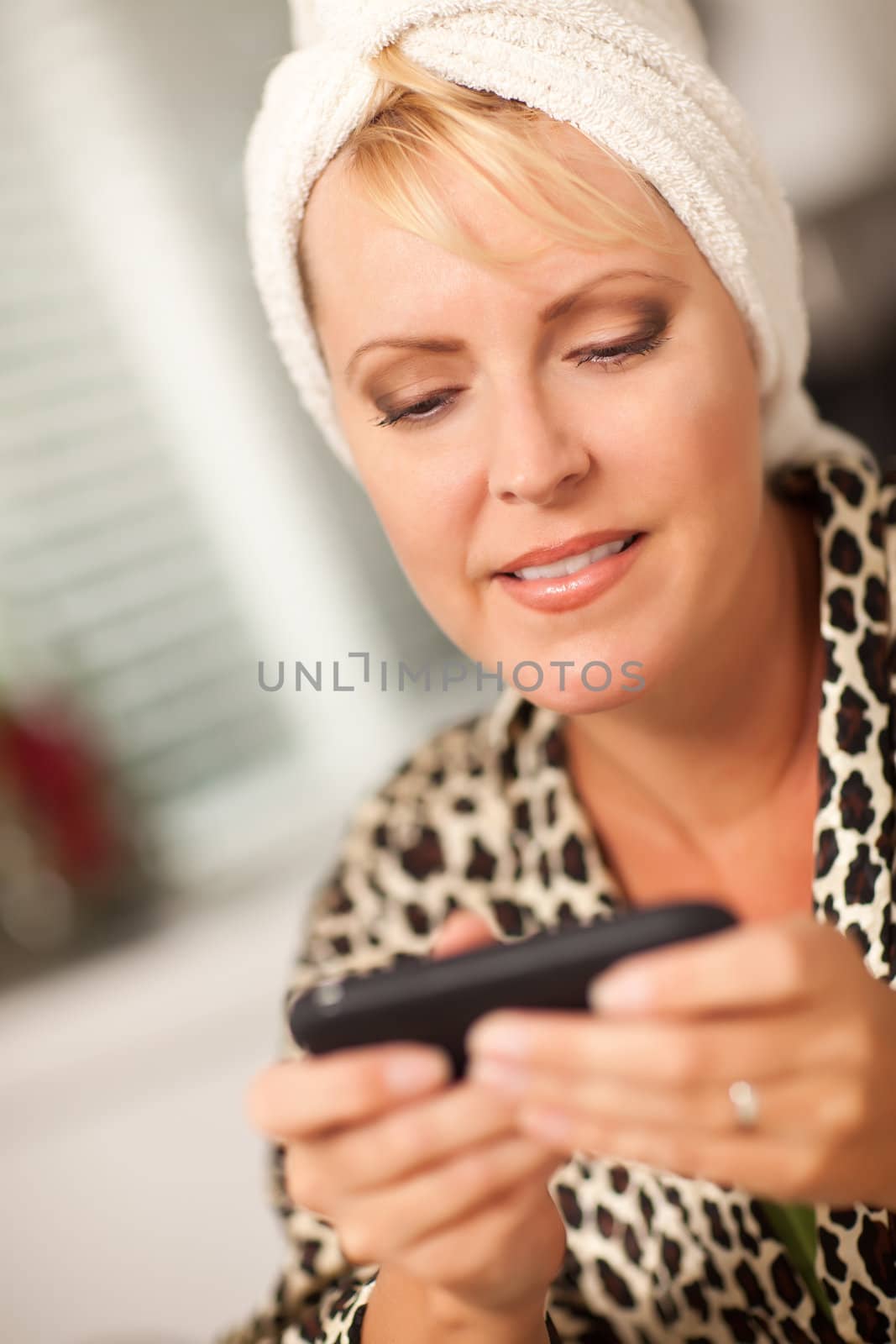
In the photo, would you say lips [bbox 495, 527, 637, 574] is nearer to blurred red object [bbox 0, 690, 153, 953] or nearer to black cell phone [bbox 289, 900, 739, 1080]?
black cell phone [bbox 289, 900, 739, 1080]

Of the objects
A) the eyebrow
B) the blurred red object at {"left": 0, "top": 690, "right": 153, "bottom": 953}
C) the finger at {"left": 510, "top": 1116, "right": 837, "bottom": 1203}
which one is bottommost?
the finger at {"left": 510, "top": 1116, "right": 837, "bottom": 1203}

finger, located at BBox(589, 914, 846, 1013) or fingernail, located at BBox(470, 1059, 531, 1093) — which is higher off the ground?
finger, located at BBox(589, 914, 846, 1013)

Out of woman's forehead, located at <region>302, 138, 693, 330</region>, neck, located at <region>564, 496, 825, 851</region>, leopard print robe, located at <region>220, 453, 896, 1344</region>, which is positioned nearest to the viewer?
woman's forehead, located at <region>302, 138, 693, 330</region>

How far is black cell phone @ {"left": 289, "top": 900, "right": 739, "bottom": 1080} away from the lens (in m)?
0.47

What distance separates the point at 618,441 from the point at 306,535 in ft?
3.65

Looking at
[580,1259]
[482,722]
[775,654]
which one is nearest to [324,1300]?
[580,1259]

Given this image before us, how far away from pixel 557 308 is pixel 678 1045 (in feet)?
Result: 1.51

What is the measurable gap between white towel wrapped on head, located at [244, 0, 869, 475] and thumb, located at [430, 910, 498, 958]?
49 cm

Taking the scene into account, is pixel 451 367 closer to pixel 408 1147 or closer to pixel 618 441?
pixel 618 441

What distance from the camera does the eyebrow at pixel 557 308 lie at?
0.73m

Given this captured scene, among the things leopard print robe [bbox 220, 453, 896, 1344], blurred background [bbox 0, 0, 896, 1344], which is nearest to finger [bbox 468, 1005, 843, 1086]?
leopard print robe [bbox 220, 453, 896, 1344]

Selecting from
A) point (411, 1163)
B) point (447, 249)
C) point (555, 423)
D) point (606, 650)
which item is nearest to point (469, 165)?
point (447, 249)

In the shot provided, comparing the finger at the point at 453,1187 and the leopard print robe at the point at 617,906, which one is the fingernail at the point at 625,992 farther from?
the leopard print robe at the point at 617,906

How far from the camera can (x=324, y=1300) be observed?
933 millimetres
